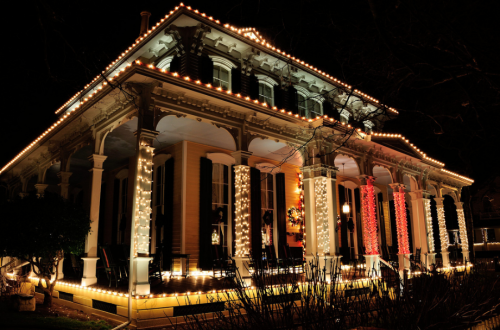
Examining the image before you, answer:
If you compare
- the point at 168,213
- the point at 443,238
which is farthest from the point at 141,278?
the point at 443,238

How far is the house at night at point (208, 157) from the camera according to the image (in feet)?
26.6

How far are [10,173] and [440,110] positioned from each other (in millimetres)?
16119

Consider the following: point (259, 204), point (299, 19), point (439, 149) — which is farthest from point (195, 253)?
point (439, 149)

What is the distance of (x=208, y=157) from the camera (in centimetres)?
1223

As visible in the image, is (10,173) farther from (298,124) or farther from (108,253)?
(298,124)

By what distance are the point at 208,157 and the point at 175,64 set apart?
10.2 ft

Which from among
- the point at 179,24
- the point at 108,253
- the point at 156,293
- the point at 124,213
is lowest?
the point at 156,293

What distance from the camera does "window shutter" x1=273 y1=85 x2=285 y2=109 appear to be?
13.1 metres

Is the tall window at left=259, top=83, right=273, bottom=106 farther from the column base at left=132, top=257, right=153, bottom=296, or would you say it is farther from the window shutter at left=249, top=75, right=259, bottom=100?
the column base at left=132, top=257, right=153, bottom=296

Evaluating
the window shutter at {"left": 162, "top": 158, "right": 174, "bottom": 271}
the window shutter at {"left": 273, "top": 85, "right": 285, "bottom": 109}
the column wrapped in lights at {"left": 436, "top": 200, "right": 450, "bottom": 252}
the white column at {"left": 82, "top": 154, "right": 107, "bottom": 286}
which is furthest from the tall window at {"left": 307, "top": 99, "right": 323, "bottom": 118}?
the white column at {"left": 82, "top": 154, "right": 107, "bottom": 286}

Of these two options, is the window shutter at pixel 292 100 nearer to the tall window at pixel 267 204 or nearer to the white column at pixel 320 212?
the tall window at pixel 267 204

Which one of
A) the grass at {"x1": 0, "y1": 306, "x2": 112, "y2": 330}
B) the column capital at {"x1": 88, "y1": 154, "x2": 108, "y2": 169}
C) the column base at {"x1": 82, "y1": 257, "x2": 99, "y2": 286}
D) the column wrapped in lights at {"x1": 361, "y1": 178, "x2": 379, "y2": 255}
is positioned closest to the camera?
the grass at {"x1": 0, "y1": 306, "x2": 112, "y2": 330}

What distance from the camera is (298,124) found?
418 inches

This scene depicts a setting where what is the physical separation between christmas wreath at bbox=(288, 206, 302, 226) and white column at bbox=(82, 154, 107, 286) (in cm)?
739
